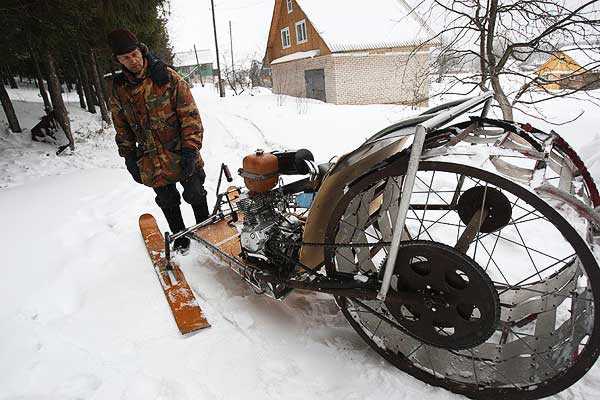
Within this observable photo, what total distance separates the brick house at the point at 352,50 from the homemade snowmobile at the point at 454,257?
18.7 metres

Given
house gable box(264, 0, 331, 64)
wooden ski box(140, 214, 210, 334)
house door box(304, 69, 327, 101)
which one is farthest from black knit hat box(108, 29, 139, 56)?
house door box(304, 69, 327, 101)

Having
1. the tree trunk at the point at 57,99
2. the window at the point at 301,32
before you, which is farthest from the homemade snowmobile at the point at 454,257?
the window at the point at 301,32

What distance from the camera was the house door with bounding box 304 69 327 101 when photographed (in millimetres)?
22675

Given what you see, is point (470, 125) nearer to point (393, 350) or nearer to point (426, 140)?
point (426, 140)

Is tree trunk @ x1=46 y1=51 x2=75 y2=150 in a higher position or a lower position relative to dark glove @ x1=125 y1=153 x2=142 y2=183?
higher

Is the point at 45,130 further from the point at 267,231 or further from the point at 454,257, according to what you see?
the point at 454,257

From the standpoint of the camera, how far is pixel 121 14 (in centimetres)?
667

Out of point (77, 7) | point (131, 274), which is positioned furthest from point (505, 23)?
point (77, 7)

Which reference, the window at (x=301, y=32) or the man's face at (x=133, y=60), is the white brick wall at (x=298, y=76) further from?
the man's face at (x=133, y=60)

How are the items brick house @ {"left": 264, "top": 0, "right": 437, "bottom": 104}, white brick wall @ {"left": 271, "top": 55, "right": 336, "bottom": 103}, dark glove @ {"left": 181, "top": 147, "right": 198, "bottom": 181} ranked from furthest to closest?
white brick wall @ {"left": 271, "top": 55, "right": 336, "bottom": 103} → brick house @ {"left": 264, "top": 0, "right": 437, "bottom": 104} → dark glove @ {"left": 181, "top": 147, "right": 198, "bottom": 181}

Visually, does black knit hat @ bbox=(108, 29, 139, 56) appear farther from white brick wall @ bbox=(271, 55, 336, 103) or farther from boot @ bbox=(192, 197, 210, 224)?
white brick wall @ bbox=(271, 55, 336, 103)

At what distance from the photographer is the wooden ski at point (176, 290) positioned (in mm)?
2535

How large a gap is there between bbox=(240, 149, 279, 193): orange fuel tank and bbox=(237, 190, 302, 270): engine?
0.28 ft

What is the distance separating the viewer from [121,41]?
106 inches
